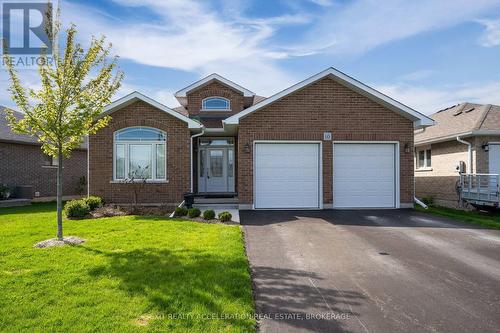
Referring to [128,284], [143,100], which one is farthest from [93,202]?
[128,284]

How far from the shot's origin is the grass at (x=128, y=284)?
3.61 metres

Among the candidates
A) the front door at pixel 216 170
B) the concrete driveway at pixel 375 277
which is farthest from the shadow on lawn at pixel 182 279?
the front door at pixel 216 170

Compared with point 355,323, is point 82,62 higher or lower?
higher

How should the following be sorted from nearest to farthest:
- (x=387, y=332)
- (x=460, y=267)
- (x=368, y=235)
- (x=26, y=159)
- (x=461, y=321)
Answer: (x=387, y=332)
(x=461, y=321)
(x=460, y=267)
(x=368, y=235)
(x=26, y=159)

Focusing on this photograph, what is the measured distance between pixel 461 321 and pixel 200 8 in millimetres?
9342

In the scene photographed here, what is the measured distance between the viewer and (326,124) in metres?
12.9

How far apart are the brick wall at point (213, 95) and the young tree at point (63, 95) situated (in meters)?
9.72

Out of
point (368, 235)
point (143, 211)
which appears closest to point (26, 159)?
point (143, 211)

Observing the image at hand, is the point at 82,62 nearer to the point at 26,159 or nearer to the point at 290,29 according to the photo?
the point at 290,29

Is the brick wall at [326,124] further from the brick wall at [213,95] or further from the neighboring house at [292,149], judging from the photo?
the brick wall at [213,95]

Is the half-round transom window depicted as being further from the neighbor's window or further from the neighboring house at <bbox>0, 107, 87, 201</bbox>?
the neighbor's window

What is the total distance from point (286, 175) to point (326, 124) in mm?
2594

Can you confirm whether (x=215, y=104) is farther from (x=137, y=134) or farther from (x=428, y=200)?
(x=428, y=200)

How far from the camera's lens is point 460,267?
5.88 metres
